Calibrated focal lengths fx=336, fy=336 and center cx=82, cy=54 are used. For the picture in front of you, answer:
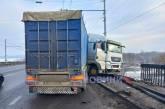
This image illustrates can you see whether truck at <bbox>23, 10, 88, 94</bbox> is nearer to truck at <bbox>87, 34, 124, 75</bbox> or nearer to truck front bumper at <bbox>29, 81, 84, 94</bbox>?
truck front bumper at <bbox>29, 81, 84, 94</bbox>

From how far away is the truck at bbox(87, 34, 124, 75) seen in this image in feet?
76.0

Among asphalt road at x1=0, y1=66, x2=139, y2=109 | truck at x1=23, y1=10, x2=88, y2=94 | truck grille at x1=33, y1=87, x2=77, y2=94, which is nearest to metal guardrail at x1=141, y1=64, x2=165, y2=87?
asphalt road at x1=0, y1=66, x2=139, y2=109

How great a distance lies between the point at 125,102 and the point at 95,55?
11310mm

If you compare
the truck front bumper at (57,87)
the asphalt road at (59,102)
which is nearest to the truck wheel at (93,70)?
the asphalt road at (59,102)

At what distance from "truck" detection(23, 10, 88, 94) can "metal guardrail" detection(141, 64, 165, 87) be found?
209 inches

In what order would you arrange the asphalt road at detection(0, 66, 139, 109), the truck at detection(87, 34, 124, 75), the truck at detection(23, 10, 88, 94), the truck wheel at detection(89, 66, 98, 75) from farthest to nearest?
the truck at detection(87, 34, 124, 75)
the truck wheel at detection(89, 66, 98, 75)
the truck at detection(23, 10, 88, 94)
the asphalt road at detection(0, 66, 139, 109)

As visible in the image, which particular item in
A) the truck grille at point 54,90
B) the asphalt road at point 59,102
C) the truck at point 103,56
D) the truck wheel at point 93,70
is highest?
the truck at point 103,56

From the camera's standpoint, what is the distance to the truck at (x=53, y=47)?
12820 millimetres

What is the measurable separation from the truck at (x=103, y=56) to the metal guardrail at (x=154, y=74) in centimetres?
386

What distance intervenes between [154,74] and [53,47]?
6992 mm

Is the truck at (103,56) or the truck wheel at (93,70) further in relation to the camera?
the truck at (103,56)

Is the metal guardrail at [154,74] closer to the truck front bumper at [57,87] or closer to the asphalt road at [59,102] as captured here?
the asphalt road at [59,102]

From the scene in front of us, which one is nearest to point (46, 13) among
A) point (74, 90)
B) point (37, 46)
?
point (37, 46)

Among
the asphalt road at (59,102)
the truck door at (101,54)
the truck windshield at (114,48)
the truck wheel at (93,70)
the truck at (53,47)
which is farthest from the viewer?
the truck windshield at (114,48)
